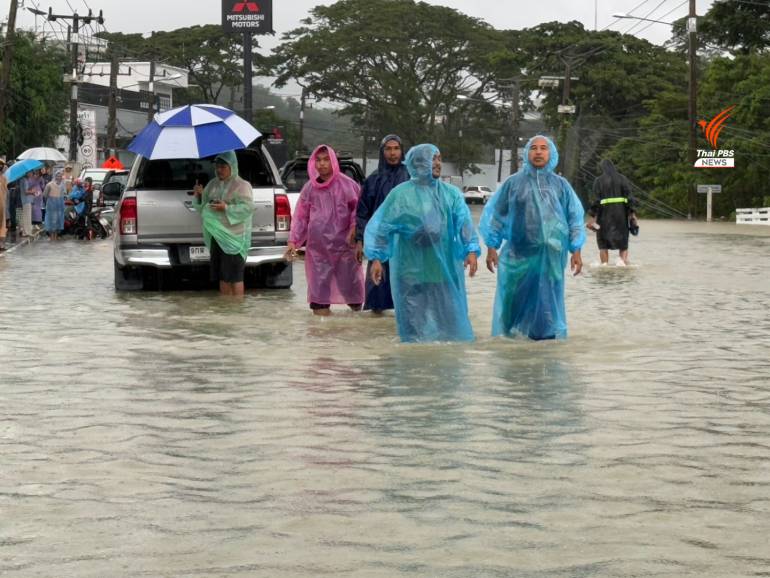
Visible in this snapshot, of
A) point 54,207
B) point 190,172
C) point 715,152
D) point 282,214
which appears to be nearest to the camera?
point 282,214

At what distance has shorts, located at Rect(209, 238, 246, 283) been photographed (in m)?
17.6

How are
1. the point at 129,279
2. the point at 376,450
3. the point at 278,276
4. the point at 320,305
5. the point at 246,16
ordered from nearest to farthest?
1. the point at 376,450
2. the point at 320,305
3. the point at 129,279
4. the point at 278,276
5. the point at 246,16

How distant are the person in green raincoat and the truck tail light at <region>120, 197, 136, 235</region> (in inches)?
37.6

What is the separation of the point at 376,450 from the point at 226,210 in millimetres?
9634

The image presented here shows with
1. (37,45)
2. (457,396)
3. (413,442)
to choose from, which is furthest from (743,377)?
(37,45)

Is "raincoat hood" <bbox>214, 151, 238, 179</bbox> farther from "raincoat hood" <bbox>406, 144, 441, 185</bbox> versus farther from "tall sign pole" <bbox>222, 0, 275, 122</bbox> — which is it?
"tall sign pole" <bbox>222, 0, 275, 122</bbox>

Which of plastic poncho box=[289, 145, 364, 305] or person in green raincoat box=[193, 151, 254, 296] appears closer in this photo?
plastic poncho box=[289, 145, 364, 305]

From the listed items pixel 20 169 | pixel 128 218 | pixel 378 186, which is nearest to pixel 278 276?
pixel 128 218

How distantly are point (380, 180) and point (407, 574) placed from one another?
9.61 metres

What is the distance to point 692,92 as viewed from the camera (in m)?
59.2

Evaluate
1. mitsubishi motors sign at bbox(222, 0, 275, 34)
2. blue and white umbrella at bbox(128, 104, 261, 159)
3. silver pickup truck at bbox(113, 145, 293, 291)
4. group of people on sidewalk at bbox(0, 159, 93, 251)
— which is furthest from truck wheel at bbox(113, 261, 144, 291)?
mitsubishi motors sign at bbox(222, 0, 275, 34)

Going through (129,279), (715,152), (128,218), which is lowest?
(129,279)

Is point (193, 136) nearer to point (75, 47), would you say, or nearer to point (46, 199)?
point (46, 199)

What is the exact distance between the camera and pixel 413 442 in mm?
8094
